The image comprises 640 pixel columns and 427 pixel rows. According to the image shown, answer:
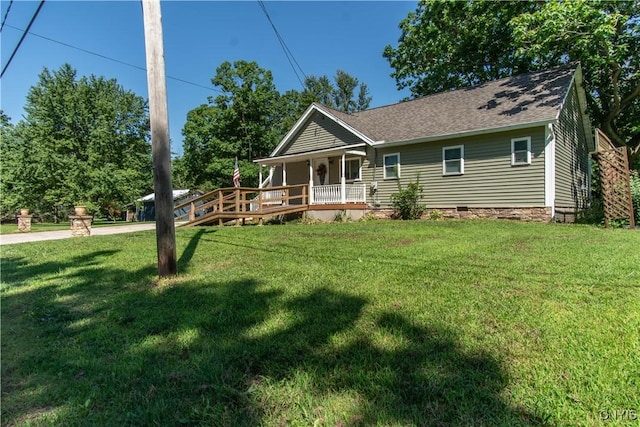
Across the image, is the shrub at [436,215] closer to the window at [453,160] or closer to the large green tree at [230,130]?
the window at [453,160]

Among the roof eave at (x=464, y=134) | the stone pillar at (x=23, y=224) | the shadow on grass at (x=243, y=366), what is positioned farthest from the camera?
the stone pillar at (x=23, y=224)

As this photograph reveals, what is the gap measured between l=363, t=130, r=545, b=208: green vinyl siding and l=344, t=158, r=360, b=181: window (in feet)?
4.14

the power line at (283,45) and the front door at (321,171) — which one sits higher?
the power line at (283,45)

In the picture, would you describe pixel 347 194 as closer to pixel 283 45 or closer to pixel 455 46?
pixel 283 45

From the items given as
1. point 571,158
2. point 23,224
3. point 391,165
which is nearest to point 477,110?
point 391,165

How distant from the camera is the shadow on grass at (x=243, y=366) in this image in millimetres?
1779

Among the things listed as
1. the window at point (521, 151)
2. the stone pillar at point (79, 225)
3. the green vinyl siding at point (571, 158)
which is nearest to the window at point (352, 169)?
the window at point (521, 151)

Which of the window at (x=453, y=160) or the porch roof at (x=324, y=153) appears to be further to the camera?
the porch roof at (x=324, y=153)

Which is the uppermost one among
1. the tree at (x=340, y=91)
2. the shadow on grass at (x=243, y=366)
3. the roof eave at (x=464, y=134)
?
the tree at (x=340, y=91)

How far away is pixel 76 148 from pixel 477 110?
32.1 meters

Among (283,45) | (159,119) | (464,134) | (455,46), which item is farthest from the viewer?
(455,46)

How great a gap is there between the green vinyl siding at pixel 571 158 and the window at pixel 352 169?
25.3 ft

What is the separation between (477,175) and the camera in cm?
1242

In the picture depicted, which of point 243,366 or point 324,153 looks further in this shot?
point 324,153
